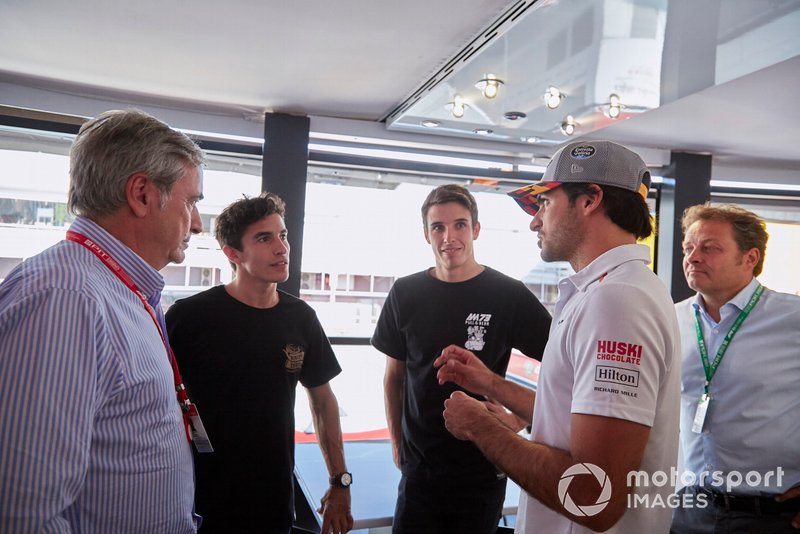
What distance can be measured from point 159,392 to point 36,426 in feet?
0.86

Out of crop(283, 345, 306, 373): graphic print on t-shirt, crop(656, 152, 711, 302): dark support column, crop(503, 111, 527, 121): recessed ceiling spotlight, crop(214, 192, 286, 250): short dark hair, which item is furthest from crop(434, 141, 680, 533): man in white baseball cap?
crop(656, 152, 711, 302): dark support column

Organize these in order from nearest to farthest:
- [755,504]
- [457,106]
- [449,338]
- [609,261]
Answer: [609,261]
[755,504]
[449,338]
[457,106]

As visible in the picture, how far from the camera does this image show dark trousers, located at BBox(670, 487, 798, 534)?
193 centimetres

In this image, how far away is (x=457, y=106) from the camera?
3.12 m

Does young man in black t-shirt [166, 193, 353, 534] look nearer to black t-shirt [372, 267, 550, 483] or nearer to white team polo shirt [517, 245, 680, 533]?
black t-shirt [372, 267, 550, 483]

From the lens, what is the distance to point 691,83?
8.79 ft

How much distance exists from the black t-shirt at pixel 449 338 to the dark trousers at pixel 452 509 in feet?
0.17

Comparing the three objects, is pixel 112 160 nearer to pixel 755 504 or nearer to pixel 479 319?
pixel 479 319

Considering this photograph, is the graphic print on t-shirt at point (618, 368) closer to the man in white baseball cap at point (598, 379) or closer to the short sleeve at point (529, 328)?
the man in white baseball cap at point (598, 379)

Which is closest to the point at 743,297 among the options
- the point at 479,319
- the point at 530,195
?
the point at 479,319

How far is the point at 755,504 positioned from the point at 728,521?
12cm

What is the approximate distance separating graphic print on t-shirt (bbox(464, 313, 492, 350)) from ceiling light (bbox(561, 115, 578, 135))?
1.66 metres

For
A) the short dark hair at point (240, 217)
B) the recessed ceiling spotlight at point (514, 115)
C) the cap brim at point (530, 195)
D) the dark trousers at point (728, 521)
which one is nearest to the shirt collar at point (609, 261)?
the cap brim at point (530, 195)

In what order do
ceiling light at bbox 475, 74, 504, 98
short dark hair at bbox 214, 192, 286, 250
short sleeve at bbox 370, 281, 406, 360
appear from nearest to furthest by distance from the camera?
short dark hair at bbox 214, 192, 286, 250
short sleeve at bbox 370, 281, 406, 360
ceiling light at bbox 475, 74, 504, 98
